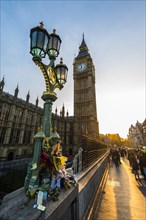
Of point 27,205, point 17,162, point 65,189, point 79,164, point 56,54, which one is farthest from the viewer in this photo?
point 17,162

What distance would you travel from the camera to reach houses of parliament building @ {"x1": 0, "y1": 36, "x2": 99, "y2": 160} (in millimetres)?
23156

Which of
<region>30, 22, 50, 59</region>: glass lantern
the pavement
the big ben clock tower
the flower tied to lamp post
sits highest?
the big ben clock tower

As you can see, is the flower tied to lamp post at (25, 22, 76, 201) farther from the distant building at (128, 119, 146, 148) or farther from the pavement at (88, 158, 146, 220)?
the distant building at (128, 119, 146, 148)

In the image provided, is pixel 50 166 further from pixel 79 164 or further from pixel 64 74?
pixel 64 74

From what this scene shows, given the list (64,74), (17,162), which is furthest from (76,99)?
(64,74)

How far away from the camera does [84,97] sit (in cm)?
3944

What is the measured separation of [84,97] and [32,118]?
809 inches

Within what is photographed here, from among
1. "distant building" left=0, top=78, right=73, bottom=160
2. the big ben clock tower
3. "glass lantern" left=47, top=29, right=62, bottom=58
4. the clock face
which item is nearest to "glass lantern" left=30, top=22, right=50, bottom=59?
"glass lantern" left=47, top=29, right=62, bottom=58

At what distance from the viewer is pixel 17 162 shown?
21656 mm

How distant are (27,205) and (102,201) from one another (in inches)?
139

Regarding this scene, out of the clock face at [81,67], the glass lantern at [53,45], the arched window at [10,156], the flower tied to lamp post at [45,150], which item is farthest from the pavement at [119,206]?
the clock face at [81,67]

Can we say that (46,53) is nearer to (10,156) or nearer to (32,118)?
(10,156)

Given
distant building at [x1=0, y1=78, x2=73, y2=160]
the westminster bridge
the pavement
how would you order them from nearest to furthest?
the westminster bridge < the pavement < distant building at [x1=0, y1=78, x2=73, y2=160]

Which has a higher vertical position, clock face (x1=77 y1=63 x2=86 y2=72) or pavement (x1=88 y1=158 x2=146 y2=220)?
clock face (x1=77 y1=63 x2=86 y2=72)
